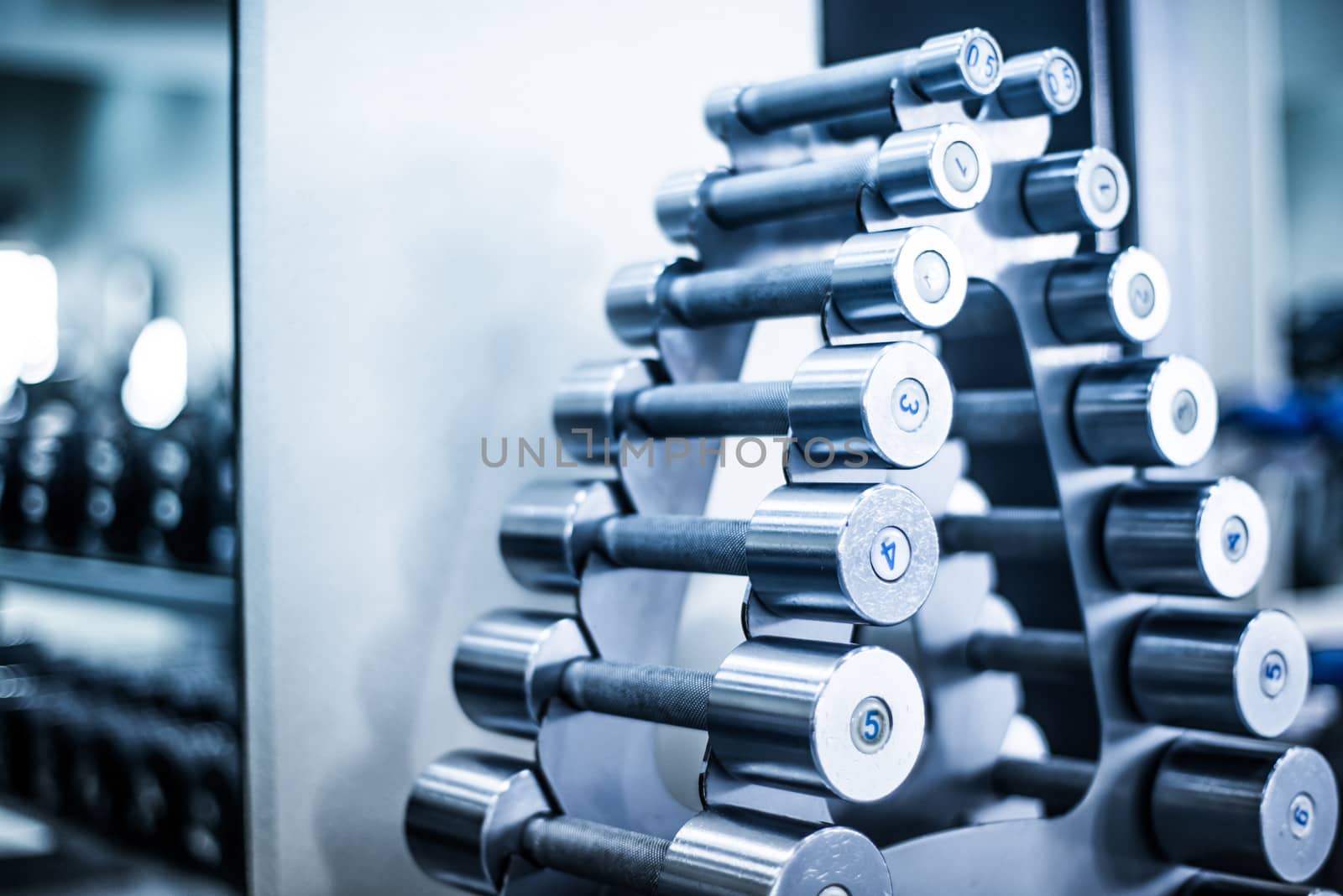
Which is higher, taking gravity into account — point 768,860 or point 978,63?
point 978,63

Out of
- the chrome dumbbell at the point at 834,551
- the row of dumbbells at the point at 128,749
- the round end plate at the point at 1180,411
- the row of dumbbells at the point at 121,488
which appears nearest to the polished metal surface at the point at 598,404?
the chrome dumbbell at the point at 834,551

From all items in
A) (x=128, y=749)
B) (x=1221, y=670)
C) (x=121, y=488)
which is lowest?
(x=128, y=749)

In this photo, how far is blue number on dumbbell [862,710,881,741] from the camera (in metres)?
0.59

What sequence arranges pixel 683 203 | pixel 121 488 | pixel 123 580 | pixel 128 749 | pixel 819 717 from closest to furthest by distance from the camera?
pixel 819 717
pixel 683 203
pixel 123 580
pixel 121 488
pixel 128 749

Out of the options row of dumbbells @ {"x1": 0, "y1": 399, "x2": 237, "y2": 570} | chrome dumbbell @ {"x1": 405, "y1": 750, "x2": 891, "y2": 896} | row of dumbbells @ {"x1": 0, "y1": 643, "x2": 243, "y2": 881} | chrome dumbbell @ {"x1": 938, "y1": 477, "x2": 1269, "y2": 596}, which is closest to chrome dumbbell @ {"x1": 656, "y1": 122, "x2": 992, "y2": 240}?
chrome dumbbell @ {"x1": 938, "y1": 477, "x2": 1269, "y2": 596}

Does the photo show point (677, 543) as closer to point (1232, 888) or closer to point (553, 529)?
point (553, 529)

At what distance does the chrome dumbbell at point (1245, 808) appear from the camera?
Answer: 749 mm

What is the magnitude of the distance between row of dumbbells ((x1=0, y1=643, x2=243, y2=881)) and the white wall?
54 centimetres

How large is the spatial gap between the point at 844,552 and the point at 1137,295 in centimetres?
32

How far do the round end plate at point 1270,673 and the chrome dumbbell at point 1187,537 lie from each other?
1.1 inches

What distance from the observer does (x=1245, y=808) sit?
75 centimetres

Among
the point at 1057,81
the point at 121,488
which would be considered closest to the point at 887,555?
the point at 1057,81

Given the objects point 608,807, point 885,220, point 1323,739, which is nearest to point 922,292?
point 885,220

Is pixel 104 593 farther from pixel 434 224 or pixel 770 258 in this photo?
pixel 770 258
